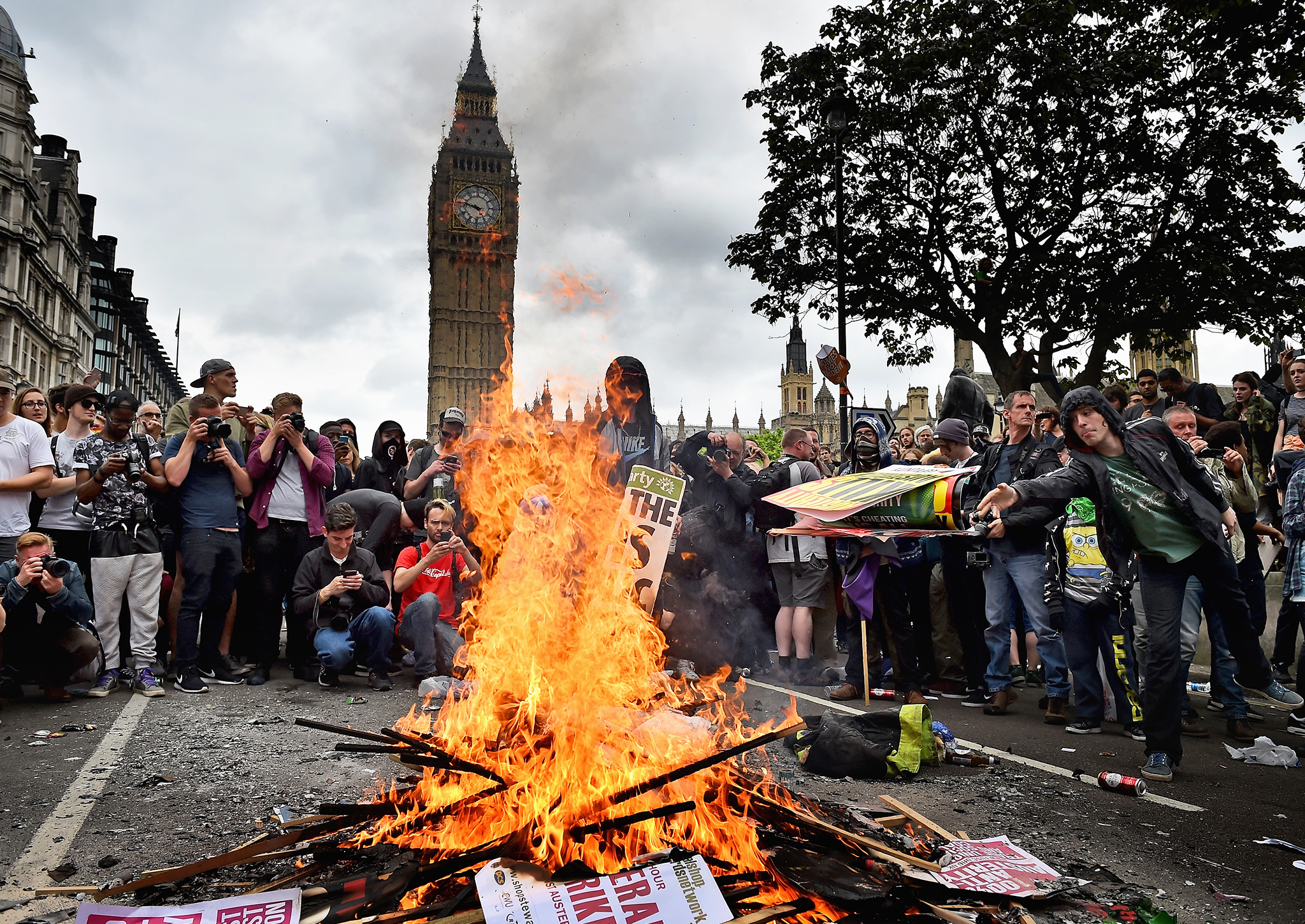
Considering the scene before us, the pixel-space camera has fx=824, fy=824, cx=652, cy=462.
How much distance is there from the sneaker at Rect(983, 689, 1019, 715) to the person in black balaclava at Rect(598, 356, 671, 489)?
3.34 meters

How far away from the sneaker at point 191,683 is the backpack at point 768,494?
5012mm

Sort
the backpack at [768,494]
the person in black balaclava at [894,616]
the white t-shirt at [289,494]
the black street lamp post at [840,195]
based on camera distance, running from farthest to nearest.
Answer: the black street lamp post at [840,195]
the backpack at [768,494]
the white t-shirt at [289,494]
the person in black balaclava at [894,616]

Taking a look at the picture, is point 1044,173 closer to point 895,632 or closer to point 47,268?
point 895,632

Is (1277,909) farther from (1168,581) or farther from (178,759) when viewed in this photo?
(178,759)

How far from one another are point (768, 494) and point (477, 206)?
154 inches

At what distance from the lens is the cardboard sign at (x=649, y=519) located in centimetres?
663

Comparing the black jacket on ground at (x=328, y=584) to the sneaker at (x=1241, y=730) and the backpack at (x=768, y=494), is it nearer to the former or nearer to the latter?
the backpack at (x=768, y=494)

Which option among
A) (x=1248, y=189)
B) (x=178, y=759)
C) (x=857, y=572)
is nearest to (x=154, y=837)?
(x=178, y=759)

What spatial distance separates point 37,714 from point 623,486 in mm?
4512

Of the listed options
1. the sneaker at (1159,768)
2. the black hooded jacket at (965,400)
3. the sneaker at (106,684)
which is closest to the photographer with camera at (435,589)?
the sneaker at (106,684)

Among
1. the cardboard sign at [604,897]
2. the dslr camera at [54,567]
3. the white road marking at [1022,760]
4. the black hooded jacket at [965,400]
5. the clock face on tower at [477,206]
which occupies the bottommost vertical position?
the white road marking at [1022,760]

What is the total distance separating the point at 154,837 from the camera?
12.1ft

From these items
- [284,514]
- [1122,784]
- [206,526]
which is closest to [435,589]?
[284,514]

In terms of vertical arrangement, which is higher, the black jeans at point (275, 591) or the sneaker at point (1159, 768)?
the black jeans at point (275, 591)
